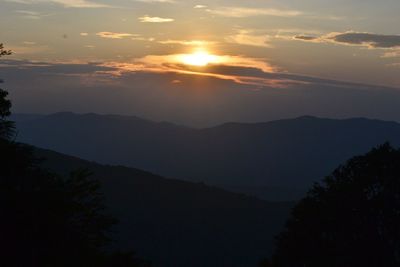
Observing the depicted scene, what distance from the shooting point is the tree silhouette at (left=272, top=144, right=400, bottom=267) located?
36750mm

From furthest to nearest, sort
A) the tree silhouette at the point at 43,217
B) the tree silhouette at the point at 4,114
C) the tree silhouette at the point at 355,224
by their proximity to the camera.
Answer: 1. the tree silhouette at the point at 355,224
2. the tree silhouette at the point at 4,114
3. the tree silhouette at the point at 43,217

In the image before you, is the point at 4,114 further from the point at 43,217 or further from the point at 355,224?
the point at 355,224

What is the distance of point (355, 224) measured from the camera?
37.9m

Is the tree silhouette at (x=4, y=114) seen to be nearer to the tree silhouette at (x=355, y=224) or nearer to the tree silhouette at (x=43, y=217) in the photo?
the tree silhouette at (x=43, y=217)

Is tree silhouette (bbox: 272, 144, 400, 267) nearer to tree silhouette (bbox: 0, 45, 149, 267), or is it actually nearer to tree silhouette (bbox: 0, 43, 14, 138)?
tree silhouette (bbox: 0, 45, 149, 267)

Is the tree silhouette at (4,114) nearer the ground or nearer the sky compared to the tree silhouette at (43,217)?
nearer the sky

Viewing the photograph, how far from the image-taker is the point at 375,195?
3781 centimetres

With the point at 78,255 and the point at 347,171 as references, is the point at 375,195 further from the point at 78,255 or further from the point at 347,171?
the point at 78,255

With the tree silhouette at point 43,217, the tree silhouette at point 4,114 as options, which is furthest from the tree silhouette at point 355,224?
the tree silhouette at point 4,114

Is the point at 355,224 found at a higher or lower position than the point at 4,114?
lower

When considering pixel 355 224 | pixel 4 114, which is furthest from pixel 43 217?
pixel 355 224

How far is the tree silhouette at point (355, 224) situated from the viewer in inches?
1447

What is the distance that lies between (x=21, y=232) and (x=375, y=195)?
83.6ft

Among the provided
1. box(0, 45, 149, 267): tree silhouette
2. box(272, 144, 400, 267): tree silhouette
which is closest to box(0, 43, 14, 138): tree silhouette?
box(0, 45, 149, 267): tree silhouette
